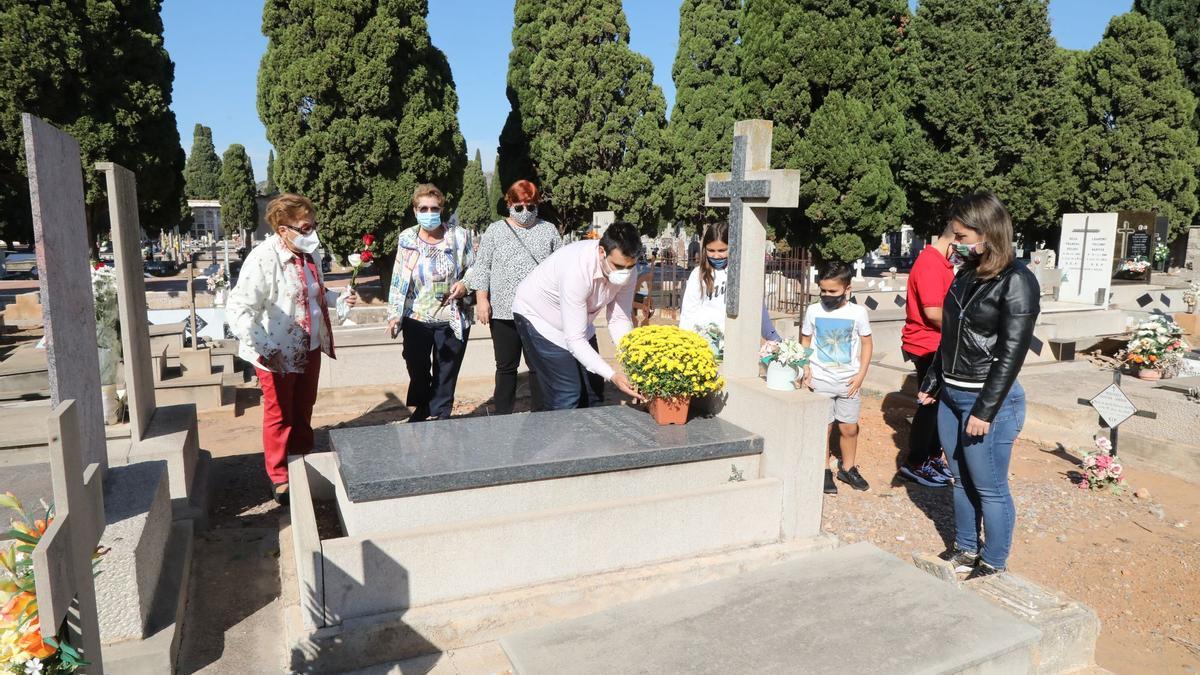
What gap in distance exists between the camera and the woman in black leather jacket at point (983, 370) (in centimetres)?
335

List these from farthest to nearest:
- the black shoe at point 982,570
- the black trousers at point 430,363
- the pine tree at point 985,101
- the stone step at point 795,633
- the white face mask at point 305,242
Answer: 1. the pine tree at point 985,101
2. the black trousers at point 430,363
3. the white face mask at point 305,242
4. the black shoe at point 982,570
5. the stone step at point 795,633

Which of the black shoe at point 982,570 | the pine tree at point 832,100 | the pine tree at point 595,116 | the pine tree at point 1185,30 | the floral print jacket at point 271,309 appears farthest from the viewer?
the pine tree at point 1185,30

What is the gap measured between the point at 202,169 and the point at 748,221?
152 ft

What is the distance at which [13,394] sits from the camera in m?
6.52

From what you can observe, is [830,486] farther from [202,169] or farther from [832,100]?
[202,169]

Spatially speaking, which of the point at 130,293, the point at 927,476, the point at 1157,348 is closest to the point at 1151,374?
the point at 1157,348

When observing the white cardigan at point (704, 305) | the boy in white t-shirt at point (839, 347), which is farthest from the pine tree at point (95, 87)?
the boy in white t-shirt at point (839, 347)

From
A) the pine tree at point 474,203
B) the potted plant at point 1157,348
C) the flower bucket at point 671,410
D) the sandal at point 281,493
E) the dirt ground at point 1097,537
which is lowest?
the dirt ground at point 1097,537


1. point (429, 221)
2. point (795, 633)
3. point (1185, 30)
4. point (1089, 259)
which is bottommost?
point (795, 633)

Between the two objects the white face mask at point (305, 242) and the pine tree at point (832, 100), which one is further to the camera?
the pine tree at point (832, 100)

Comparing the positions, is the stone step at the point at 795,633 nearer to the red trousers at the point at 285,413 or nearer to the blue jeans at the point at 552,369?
the blue jeans at the point at 552,369

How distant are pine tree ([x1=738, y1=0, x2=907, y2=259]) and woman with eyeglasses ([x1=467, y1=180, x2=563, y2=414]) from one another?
13874 mm

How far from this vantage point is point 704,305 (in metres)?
4.92

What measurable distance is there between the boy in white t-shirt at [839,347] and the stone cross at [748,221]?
953mm
